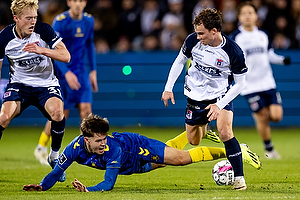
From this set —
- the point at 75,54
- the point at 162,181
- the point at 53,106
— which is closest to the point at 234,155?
the point at 162,181

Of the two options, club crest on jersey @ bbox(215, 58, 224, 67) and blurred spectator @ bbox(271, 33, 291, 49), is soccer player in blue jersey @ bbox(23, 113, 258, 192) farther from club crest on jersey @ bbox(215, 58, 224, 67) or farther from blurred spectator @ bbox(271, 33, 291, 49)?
blurred spectator @ bbox(271, 33, 291, 49)

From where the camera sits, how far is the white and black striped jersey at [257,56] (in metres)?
10.6

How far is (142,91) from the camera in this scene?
15070 millimetres

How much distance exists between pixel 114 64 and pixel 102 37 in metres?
0.78

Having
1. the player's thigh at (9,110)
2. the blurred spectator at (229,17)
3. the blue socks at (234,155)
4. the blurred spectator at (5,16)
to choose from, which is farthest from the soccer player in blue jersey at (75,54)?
the blurred spectator at (5,16)

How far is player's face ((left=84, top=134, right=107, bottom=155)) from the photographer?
20.0ft

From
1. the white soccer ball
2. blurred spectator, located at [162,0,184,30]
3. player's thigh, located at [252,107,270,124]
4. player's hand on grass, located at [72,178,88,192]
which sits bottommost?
player's thigh, located at [252,107,270,124]

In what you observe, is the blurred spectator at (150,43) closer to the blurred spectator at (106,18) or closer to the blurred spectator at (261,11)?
the blurred spectator at (106,18)

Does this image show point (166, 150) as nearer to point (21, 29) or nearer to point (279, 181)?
point (279, 181)

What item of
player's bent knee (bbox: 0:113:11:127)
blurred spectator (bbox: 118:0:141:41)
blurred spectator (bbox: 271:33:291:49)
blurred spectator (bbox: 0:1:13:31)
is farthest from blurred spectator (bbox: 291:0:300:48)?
player's bent knee (bbox: 0:113:11:127)

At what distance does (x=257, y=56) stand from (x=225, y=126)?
180 inches

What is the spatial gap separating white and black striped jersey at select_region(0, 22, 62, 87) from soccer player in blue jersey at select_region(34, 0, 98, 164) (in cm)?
161

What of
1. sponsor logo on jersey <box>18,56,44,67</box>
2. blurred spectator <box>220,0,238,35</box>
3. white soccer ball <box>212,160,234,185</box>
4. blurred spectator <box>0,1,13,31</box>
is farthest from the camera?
blurred spectator <box>0,1,13,31</box>

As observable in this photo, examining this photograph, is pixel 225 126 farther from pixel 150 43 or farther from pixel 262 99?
pixel 150 43
